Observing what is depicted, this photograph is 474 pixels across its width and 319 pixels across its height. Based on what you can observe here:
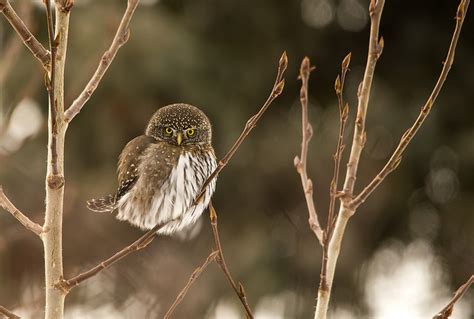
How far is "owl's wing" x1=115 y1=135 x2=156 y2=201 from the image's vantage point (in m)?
3.01

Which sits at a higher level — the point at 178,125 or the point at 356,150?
the point at 178,125

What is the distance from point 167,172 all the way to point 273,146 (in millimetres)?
4022

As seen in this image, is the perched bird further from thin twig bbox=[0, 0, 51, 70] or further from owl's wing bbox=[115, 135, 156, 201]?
thin twig bbox=[0, 0, 51, 70]

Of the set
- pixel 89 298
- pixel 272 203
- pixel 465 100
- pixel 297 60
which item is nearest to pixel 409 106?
pixel 465 100

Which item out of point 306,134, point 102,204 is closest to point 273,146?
point 102,204

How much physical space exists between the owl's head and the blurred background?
3.20m

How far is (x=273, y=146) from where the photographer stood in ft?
22.7

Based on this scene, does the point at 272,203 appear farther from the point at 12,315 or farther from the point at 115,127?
the point at 12,315

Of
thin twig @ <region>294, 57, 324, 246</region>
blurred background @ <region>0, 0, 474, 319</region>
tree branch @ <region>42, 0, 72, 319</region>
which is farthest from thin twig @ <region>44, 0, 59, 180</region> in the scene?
blurred background @ <region>0, 0, 474, 319</region>

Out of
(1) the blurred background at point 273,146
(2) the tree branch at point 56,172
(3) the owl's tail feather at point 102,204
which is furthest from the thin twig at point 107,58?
(1) the blurred background at point 273,146

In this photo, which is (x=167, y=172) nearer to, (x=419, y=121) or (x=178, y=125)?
(x=178, y=125)

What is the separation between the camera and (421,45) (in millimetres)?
7293

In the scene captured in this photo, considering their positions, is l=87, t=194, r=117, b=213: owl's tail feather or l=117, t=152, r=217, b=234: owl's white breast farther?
l=87, t=194, r=117, b=213: owl's tail feather

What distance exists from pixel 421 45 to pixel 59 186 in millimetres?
5893
